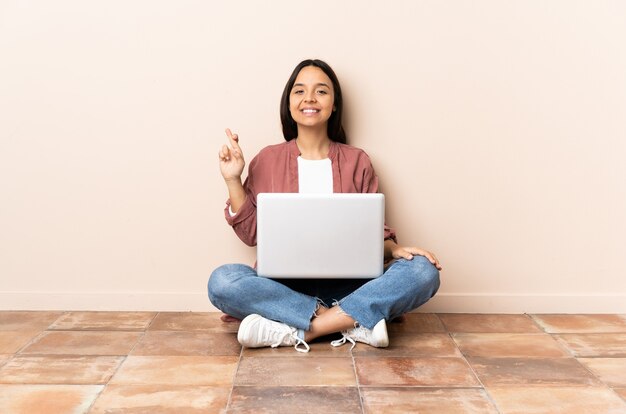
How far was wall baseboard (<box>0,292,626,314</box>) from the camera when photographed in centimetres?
261

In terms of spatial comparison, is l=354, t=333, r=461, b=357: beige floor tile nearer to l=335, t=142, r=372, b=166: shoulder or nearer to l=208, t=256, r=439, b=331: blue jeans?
l=208, t=256, r=439, b=331: blue jeans

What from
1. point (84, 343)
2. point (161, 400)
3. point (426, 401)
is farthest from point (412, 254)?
point (84, 343)

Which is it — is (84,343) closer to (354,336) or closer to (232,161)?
(232,161)

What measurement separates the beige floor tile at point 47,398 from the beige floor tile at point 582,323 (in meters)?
1.51

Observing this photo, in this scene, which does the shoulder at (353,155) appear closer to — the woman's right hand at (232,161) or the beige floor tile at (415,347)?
the woman's right hand at (232,161)

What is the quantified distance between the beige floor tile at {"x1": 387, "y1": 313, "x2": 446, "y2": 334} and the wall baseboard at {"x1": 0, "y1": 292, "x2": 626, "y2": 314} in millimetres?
69

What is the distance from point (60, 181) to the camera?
2.56m

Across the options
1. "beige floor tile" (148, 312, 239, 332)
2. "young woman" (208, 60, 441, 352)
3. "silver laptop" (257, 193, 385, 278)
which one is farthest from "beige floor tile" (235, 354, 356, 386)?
"beige floor tile" (148, 312, 239, 332)

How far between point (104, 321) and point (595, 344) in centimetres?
164

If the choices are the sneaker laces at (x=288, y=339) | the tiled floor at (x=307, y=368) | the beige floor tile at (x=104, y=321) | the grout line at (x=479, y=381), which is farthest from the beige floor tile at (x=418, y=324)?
the beige floor tile at (x=104, y=321)

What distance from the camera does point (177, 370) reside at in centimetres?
199

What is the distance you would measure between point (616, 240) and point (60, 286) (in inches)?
81.2

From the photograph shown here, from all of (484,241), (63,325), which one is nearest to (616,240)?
(484,241)

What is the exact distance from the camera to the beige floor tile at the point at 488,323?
2426 millimetres
